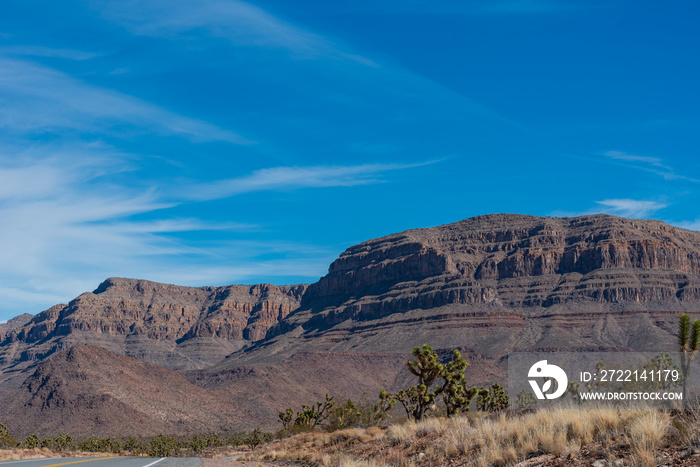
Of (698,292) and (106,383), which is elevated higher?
(698,292)

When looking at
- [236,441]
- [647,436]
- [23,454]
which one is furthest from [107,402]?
[647,436]

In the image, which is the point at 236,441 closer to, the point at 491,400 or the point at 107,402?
the point at 107,402

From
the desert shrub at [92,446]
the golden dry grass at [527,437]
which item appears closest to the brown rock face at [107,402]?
the desert shrub at [92,446]

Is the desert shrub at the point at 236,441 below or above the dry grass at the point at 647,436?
below

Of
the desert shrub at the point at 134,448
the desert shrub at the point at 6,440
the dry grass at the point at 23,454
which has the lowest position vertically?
the desert shrub at the point at 134,448

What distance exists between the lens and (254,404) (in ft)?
475

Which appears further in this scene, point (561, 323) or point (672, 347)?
point (561, 323)

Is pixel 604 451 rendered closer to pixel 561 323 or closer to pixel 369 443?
pixel 369 443

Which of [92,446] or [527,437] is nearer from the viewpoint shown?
[527,437]

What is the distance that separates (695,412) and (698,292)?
207 metres

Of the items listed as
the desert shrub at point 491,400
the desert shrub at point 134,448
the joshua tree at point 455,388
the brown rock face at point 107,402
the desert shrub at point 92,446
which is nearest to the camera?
the joshua tree at point 455,388

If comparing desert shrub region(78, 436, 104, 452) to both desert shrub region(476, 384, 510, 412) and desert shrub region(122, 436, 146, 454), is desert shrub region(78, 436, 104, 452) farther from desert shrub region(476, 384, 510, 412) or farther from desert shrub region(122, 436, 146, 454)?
desert shrub region(476, 384, 510, 412)

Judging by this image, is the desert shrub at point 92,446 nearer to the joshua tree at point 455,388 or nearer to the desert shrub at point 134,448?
the desert shrub at point 134,448

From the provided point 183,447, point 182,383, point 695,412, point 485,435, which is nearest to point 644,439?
point 695,412
